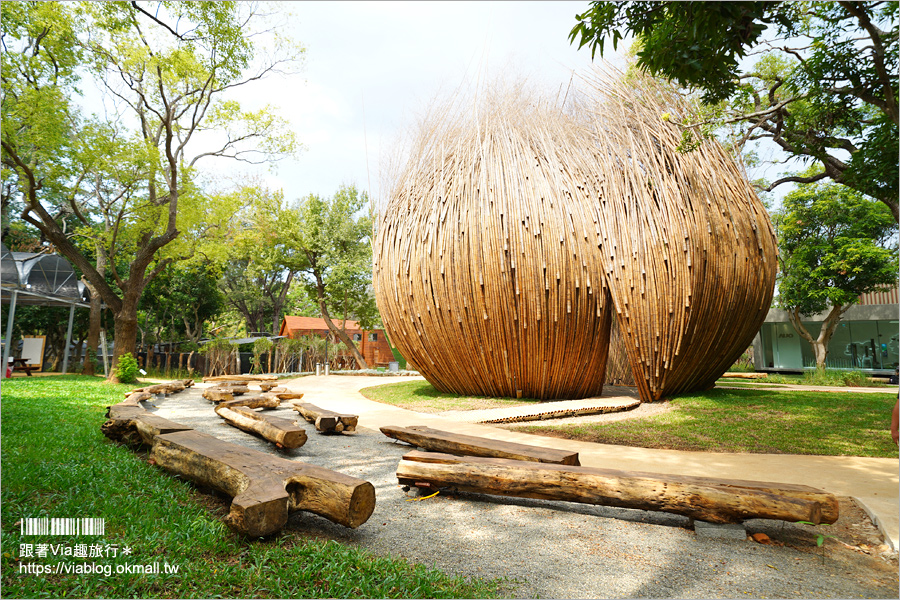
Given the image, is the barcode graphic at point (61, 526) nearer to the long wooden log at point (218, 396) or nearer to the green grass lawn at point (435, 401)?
the green grass lawn at point (435, 401)

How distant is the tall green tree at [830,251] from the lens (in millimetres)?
17141

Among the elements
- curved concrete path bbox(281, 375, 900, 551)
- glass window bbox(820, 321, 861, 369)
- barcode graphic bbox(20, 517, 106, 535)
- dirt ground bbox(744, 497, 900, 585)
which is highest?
glass window bbox(820, 321, 861, 369)

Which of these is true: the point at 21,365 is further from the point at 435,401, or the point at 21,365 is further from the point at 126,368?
the point at 435,401

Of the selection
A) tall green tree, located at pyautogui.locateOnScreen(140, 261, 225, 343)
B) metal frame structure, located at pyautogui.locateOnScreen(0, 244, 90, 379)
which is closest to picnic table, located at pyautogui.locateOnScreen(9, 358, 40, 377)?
metal frame structure, located at pyautogui.locateOnScreen(0, 244, 90, 379)

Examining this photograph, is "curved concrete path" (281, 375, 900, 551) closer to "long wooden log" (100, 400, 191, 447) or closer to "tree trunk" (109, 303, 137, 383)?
"long wooden log" (100, 400, 191, 447)

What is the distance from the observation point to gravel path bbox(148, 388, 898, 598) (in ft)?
8.68

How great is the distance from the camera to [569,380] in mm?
9969

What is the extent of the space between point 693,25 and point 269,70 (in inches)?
519

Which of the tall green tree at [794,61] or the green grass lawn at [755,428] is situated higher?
the tall green tree at [794,61]

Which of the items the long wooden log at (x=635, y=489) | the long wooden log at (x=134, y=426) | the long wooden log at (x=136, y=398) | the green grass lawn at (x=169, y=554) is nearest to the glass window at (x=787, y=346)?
the long wooden log at (x=635, y=489)

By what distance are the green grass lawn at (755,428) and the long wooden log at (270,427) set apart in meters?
3.57

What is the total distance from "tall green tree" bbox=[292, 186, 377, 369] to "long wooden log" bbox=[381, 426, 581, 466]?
64.6ft

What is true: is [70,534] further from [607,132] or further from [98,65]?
[98,65]

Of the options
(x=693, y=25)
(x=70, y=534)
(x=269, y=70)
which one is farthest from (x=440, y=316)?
(x=269, y=70)
